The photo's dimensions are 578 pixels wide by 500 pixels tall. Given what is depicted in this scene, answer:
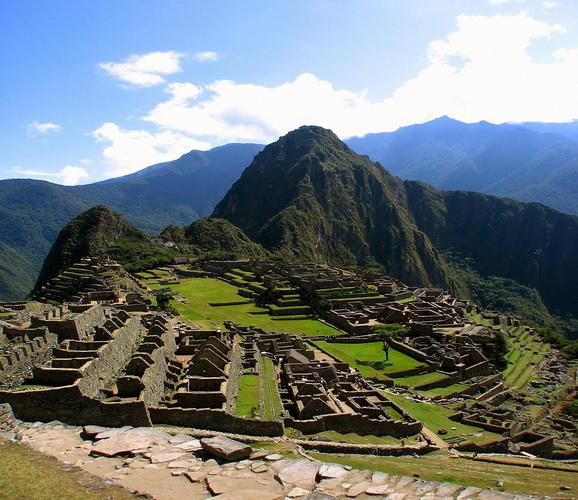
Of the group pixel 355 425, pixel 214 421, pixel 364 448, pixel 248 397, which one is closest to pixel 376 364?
pixel 355 425

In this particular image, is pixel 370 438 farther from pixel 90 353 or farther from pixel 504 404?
pixel 504 404

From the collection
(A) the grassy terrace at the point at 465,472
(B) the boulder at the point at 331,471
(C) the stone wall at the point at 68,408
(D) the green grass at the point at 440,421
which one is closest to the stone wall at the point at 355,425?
(D) the green grass at the point at 440,421

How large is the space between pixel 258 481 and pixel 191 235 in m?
148

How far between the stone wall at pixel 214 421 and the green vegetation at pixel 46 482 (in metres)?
6.17

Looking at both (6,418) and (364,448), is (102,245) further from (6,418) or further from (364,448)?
(6,418)

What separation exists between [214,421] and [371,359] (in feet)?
98.8

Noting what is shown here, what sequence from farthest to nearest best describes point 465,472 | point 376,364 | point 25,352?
point 376,364, point 25,352, point 465,472

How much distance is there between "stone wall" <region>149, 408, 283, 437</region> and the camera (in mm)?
18891

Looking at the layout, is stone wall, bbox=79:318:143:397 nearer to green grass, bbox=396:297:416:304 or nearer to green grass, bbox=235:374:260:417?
green grass, bbox=235:374:260:417

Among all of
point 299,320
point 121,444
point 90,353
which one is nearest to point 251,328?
point 299,320

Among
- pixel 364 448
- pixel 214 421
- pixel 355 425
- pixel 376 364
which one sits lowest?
pixel 376 364

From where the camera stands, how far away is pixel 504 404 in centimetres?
3997

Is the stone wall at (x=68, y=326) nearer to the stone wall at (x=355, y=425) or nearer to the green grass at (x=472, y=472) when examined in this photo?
the stone wall at (x=355, y=425)

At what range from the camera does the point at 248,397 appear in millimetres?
24938
